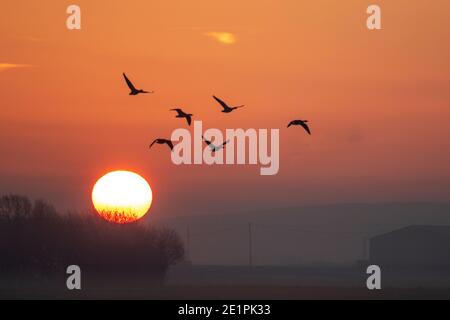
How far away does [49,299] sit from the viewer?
8000 cm

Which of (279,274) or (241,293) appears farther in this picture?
(279,274)

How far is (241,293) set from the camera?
8675 cm

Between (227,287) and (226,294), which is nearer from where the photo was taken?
(226,294)

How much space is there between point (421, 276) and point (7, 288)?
1861 inches

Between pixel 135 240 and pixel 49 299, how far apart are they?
113 feet
